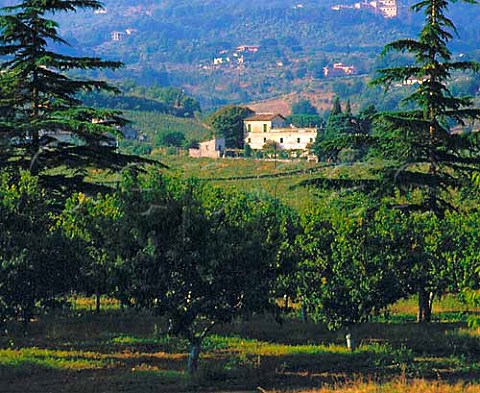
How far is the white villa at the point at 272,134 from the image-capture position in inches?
7343

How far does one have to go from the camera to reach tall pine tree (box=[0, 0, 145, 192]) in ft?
107

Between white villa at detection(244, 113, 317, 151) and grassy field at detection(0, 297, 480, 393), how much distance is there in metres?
152

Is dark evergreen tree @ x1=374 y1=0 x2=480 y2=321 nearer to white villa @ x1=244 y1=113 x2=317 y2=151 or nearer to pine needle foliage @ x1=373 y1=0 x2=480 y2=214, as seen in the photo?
pine needle foliage @ x1=373 y1=0 x2=480 y2=214

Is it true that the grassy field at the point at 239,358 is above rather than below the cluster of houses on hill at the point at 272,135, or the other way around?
below

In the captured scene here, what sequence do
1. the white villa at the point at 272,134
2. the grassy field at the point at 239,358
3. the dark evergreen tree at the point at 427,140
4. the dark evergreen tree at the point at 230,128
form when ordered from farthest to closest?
the white villa at the point at 272,134 → the dark evergreen tree at the point at 230,128 → the dark evergreen tree at the point at 427,140 → the grassy field at the point at 239,358

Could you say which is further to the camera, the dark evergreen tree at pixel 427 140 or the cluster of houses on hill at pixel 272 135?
the cluster of houses on hill at pixel 272 135

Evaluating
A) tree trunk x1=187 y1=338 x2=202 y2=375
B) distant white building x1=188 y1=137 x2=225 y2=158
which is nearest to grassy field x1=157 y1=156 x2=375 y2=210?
distant white building x1=188 y1=137 x2=225 y2=158

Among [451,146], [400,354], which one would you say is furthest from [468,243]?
[400,354]

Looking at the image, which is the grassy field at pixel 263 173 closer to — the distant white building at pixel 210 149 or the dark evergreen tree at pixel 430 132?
the distant white building at pixel 210 149

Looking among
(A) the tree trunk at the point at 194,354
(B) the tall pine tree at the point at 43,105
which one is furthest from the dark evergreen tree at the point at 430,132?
(A) the tree trunk at the point at 194,354

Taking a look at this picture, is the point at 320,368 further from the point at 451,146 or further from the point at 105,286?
the point at 451,146

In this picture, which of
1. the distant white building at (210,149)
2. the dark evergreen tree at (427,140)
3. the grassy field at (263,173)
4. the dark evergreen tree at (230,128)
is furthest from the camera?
the dark evergreen tree at (230,128)

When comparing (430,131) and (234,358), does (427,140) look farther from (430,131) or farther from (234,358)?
(234,358)

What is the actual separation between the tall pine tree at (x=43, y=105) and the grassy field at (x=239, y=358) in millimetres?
6634
